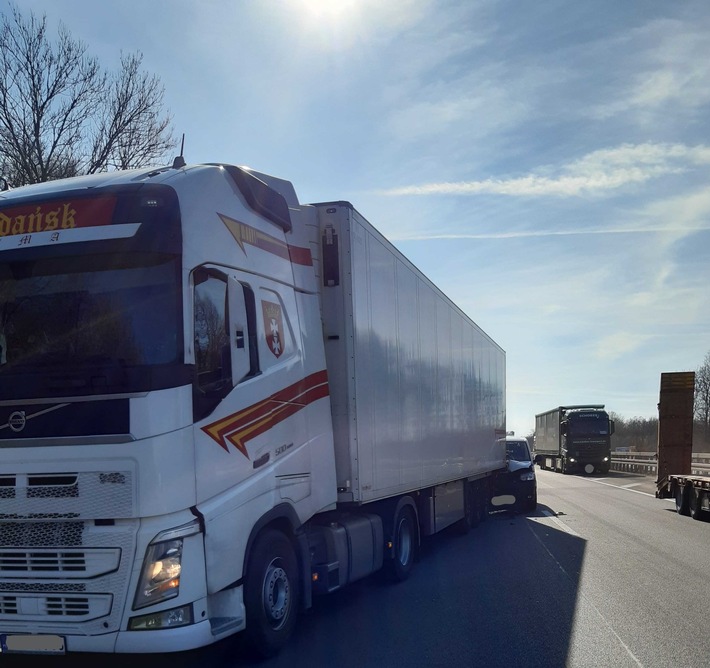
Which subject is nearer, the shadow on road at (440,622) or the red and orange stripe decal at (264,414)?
the red and orange stripe decal at (264,414)

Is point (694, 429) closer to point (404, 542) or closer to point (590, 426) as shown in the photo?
point (590, 426)

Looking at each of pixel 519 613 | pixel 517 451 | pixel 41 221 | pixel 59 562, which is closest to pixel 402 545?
pixel 519 613

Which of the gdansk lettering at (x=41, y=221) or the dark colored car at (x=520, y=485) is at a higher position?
the gdansk lettering at (x=41, y=221)

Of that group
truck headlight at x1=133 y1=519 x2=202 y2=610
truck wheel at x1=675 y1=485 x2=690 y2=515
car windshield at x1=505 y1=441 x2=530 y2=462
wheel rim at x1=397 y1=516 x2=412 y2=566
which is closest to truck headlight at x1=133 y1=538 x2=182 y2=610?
truck headlight at x1=133 y1=519 x2=202 y2=610

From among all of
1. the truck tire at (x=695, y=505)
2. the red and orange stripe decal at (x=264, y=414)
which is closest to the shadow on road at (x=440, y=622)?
the red and orange stripe decal at (x=264, y=414)

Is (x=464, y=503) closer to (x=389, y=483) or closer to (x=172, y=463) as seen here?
(x=389, y=483)

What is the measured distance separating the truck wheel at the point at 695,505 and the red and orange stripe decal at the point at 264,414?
14.0m

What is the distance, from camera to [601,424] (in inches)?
1690

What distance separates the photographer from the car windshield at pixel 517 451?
21.9m

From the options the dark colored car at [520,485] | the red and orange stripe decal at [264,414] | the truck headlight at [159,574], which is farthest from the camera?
the dark colored car at [520,485]

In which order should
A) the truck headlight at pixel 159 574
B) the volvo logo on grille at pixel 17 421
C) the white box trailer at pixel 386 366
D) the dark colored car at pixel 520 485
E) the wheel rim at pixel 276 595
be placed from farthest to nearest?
the dark colored car at pixel 520 485 → the white box trailer at pixel 386 366 → the wheel rim at pixel 276 595 → the volvo logo on grille at pixel 17 421 → the truck headlight at pixel 159 574

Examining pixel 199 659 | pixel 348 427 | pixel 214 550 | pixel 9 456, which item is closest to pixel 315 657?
pixel 199 659

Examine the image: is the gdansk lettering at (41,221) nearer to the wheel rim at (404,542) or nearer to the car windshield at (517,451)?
the wheel rim at (404,542)

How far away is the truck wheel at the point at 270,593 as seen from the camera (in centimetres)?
Answer: 573
